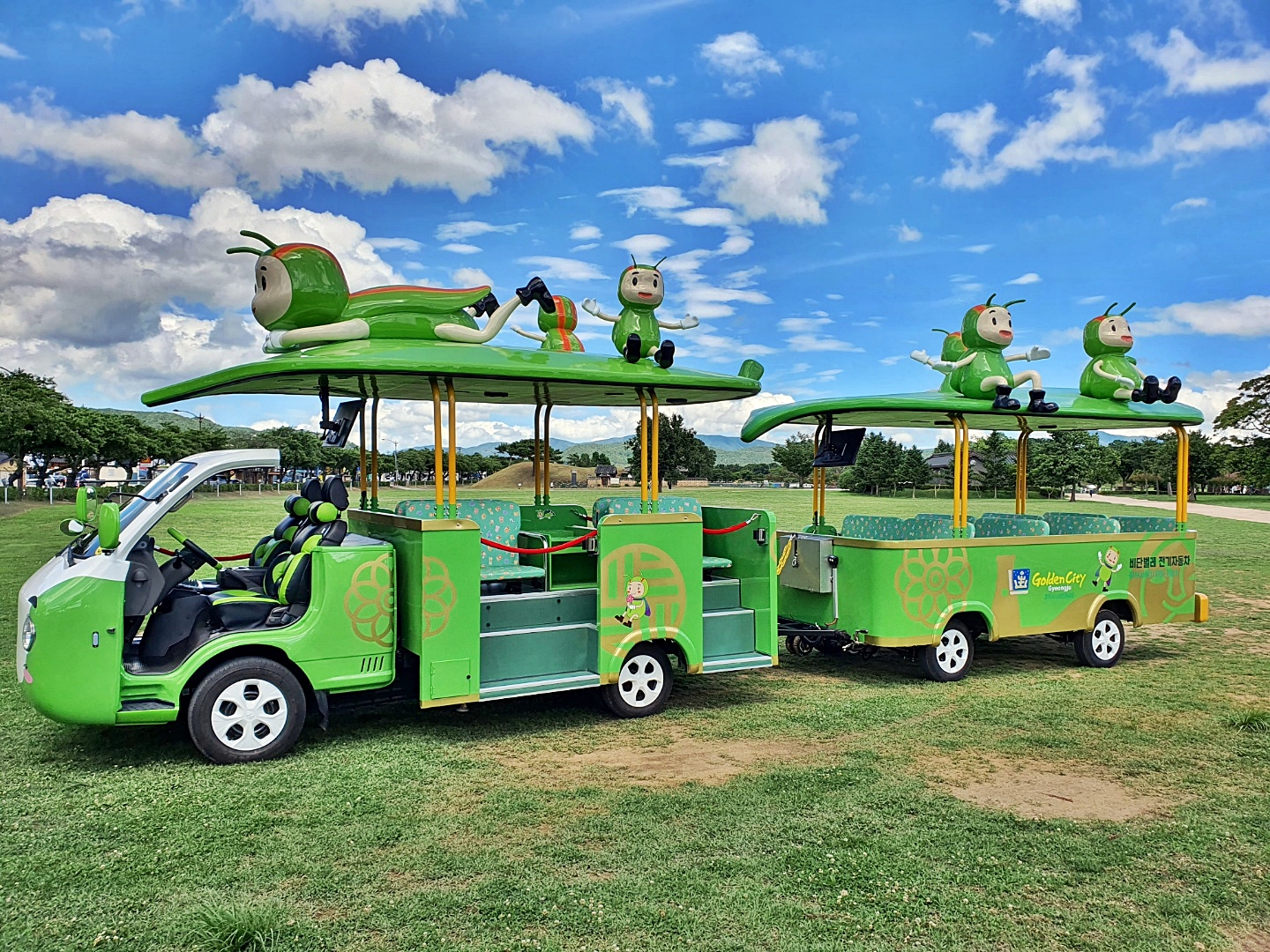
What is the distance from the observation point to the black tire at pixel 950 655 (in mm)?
8984

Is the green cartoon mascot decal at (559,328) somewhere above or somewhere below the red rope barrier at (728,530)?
above

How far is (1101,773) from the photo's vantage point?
20.4ft

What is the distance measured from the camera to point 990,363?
31.1 ft

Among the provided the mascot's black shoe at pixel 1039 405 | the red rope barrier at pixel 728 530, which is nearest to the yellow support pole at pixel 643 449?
the red rope barrier at pixel 728 530

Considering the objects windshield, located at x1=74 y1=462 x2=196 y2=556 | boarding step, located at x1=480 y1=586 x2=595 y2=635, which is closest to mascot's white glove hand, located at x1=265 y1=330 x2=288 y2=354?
windshield, located at x1=74 y1=462 x2=196 y2=556

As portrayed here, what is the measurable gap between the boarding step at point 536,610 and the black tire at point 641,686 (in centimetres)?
52

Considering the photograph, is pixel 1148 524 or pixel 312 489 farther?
pixel 1148 524

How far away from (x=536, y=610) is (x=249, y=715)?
7.44ft

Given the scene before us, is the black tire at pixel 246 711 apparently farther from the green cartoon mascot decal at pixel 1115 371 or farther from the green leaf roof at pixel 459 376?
the green cartoon mascot decal at pixel 1115 371

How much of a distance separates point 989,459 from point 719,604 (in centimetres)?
5696

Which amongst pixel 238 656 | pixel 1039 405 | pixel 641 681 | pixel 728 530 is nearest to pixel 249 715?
pixel 238 656

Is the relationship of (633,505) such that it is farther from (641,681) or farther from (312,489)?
(312,489)

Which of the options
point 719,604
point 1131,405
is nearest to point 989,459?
point 1131,405

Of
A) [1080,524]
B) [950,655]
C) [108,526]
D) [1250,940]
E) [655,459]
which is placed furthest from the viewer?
[1080,524]
